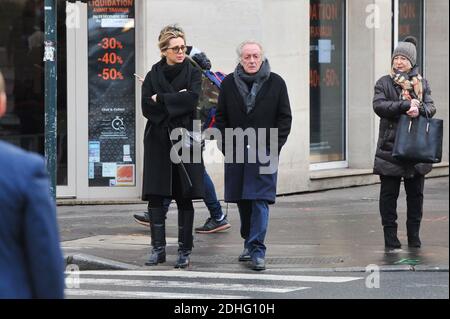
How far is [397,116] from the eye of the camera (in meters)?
9.72

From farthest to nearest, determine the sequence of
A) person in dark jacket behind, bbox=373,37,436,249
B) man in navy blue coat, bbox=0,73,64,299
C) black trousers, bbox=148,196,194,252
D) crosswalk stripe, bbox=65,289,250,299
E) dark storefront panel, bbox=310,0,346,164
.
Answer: dark storefront panel, bbox=310,0,346,164 < person in dark jacket behind, bbox=373,37,436,249 < black trousers, bbox=148,196,194,252 < crosswalk stripe, bbox=65,289,250,299 < man in navy blue coat, bbox=0,73,64,299

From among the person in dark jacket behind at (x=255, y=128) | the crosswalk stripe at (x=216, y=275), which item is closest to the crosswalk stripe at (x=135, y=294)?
Answer: the crosswalk stripe at (x=216, y=275)

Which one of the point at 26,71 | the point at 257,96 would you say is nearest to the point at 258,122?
the point at 257,96

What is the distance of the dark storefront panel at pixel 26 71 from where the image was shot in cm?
1380

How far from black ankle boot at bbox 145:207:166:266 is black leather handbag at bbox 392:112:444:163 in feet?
7.35

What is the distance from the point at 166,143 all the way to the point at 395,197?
93.2 inches

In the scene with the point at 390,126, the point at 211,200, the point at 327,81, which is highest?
the point at 327,81

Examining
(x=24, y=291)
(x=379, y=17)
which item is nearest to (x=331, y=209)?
(x=379, y=17)

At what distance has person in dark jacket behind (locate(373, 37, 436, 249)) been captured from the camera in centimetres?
973

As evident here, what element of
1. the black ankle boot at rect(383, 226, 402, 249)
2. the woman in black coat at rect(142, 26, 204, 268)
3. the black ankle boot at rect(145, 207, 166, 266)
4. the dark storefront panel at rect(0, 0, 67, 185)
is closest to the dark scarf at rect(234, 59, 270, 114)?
the woman in black coat at rect(142, 26, 204, 268)

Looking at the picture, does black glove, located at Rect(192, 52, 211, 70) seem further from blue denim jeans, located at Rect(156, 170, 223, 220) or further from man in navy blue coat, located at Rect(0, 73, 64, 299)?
man in navy blue coat, located at Rect(0, 73, 64, 299)

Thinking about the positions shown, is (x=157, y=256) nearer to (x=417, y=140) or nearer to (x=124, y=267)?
(x=124, y=267)
